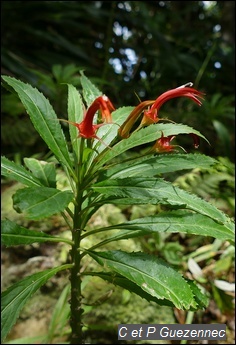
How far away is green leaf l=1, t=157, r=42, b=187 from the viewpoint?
85 cm

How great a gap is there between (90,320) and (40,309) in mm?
210

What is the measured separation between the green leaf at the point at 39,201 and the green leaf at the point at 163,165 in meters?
0.21

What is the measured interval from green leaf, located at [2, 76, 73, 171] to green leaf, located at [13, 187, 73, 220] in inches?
5.3

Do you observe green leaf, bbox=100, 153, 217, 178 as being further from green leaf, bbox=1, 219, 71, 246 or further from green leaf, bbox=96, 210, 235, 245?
green leaf, bbox=1, 219, 71, 246

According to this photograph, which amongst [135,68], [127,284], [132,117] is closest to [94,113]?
[132,117]

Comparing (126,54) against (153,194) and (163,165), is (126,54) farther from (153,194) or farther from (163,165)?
(153,194)

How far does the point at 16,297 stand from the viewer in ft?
2.77

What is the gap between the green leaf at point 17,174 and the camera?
33.6 inches

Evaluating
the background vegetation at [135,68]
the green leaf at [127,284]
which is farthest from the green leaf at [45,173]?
the background vegetation at [135,68]

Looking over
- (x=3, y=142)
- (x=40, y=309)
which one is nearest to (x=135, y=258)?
(x=40, y=309)

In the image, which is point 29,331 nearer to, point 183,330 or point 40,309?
point 40,309

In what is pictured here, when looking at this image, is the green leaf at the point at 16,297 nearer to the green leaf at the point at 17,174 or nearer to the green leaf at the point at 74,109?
the green leaf at the point at 17,174

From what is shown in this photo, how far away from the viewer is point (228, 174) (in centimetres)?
211

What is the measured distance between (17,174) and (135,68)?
8.60ft
